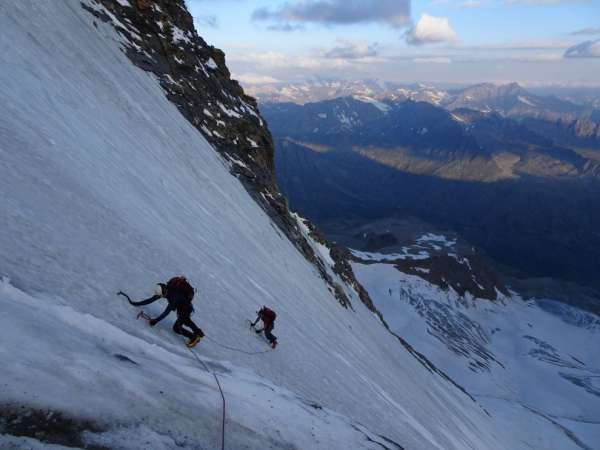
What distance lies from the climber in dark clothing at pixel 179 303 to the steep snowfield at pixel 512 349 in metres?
57.3

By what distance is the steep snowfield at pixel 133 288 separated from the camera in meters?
6.46

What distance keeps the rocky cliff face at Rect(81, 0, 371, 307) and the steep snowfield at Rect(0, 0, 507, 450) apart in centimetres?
633

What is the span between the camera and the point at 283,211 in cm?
3859

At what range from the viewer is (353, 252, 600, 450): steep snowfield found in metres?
72.0

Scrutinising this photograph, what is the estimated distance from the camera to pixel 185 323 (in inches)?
391

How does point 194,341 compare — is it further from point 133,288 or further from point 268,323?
point 268,323

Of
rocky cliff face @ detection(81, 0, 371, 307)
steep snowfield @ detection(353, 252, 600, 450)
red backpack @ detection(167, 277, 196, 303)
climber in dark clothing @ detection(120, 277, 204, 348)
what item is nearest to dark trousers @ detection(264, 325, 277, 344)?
climber in dark clothing @ detection(120, 277, 204, 348)

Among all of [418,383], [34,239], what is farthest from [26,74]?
[418,383]

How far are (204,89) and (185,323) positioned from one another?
110 ft

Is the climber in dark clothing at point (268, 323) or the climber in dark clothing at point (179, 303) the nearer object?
the climber in dark clothing at point (179, 303)

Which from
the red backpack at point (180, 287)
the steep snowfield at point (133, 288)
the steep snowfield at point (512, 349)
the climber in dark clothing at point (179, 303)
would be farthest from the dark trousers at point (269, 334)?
the steep snowfield at point (512, 349)

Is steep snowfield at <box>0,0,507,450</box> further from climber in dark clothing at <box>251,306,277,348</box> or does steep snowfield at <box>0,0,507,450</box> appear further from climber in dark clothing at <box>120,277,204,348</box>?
climber in dark clothing at <box>251,306,277,348</box>

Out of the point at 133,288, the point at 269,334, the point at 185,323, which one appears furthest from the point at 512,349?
the point at 133,288

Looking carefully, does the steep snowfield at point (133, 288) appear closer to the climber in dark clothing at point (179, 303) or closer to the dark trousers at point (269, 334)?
the climber in dark clothing at point (179, 303)
